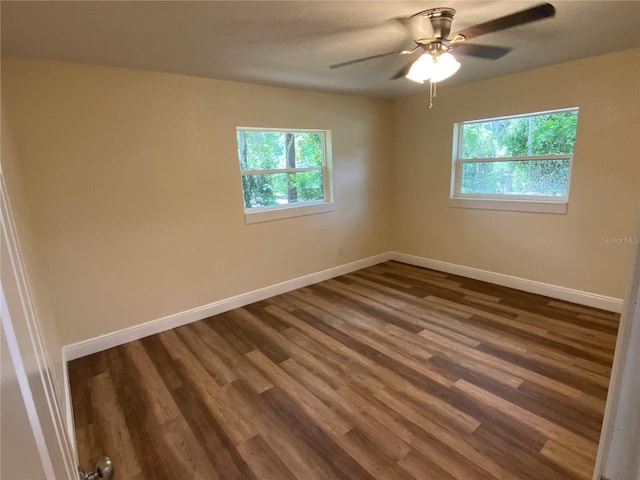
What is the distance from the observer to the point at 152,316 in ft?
10.1

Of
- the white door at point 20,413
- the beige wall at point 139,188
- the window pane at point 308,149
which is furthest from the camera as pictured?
the window pane at point 308,149

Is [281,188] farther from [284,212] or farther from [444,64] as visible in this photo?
[444,64]

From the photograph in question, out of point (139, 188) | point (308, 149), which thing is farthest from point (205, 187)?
point (308, 149)

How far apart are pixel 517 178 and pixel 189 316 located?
3746mm

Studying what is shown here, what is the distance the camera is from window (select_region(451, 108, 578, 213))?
131 inches

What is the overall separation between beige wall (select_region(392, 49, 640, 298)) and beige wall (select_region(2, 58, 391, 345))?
137 centimetres

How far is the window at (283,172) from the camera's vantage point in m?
3.58

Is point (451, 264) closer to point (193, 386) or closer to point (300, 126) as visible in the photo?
point (300, 126)

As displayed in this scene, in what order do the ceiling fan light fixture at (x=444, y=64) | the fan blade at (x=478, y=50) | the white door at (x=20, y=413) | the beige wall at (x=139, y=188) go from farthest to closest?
the beige wall at (x=139, y=188) < the fan blade at (x=478, y=50) < the ceiling fan light fixture at (x=444, y=64) < the white door at (x=20, y=413)

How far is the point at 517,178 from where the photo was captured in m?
3.67

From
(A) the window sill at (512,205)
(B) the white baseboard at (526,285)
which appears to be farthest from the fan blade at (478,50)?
(B) the white baseboard at (526,285)

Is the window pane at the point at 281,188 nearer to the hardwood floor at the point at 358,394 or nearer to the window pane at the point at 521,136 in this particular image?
the hardwood floor at the point at 358,394

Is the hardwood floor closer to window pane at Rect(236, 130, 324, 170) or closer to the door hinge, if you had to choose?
the door hinge

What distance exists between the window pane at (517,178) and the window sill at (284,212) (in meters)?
1.75
